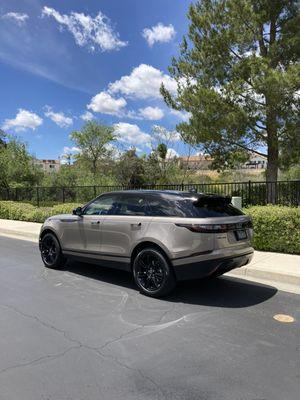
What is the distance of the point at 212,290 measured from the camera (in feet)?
21.3

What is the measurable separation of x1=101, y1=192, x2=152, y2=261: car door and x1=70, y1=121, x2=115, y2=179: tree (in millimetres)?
42140

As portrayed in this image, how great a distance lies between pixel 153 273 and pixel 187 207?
3.68 feet

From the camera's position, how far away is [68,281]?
707 centimetres

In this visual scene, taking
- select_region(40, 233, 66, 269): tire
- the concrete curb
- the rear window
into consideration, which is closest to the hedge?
the rear window

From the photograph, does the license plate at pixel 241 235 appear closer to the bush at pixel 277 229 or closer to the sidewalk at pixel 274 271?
the sidewalk at pixel 274 271

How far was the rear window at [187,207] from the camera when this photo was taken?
599 cm

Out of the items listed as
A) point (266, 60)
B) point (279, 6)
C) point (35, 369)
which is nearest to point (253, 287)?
point (35, 369)

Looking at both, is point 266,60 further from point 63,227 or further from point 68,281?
point 68,281

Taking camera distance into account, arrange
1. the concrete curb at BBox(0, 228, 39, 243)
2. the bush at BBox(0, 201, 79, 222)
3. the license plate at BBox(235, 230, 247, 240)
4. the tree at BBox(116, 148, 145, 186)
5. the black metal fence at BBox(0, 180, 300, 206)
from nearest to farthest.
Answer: the license plate at BBox(235, 230, 247, 240), the black metal fence at BBox(0, 180, 300, 206), the concrete curb at BBox(0, 228, 39, 243), the bush at BBox(0, 201, 79, 222), the tree at BBox(116, 148, 145, 186)

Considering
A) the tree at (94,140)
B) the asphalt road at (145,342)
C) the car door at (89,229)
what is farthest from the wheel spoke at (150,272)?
the tree at (94,140)

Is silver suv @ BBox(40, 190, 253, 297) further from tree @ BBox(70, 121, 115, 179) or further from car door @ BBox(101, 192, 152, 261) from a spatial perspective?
tree @ BBox(70, 121, 115, 179)

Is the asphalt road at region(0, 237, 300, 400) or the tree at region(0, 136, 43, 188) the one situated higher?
the tree at region(0, 136, 43, 188)

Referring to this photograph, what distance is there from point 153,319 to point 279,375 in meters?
1.84

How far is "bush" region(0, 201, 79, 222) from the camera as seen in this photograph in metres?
15.4
